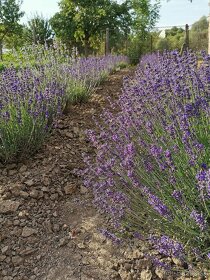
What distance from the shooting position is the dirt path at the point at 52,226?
221cm

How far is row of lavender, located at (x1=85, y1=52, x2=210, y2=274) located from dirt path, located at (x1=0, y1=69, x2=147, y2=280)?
18cm

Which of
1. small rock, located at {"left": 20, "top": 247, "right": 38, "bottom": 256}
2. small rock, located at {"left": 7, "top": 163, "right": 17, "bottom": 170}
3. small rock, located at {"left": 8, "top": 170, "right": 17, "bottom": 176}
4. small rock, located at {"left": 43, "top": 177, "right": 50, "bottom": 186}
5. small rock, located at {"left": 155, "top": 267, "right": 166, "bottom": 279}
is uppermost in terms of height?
small rock, located at {"left": 7, "top": 163, "right": 17, "bottom": 170}

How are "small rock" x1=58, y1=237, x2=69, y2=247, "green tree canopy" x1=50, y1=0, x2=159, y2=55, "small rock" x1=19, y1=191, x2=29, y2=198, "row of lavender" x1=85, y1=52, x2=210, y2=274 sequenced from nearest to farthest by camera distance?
1. "row of lavender" x1=85, y1=52, x2=210, y2=274
2. "small rock" x1=58, y1=237, x2=69, y2=247
3. "small rock" x1=19, y1=191, x2=29, y2=198
4. "green tree canopy" x1=50, y1=0, x2=159, y2=55

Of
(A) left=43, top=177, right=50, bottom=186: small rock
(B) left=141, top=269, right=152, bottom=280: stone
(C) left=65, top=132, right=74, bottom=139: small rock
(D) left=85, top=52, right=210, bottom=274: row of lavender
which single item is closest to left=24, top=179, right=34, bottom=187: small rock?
(A) left=43, top=177, right=50, bottom=186: small rock

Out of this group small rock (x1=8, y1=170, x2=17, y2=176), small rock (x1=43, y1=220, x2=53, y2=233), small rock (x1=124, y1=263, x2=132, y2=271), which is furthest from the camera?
small rock (x1=8, y1=170, x2=17, y2=176)

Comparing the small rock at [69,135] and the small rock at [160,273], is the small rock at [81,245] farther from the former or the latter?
the small rock at [69,135]

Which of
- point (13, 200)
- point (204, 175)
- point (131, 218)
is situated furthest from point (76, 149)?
point (204, 175)

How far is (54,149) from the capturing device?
3.60 m

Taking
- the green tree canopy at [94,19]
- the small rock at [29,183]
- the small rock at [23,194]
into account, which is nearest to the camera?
the small rock at [23,194]

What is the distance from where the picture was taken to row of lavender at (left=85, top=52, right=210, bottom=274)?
5.97 feet

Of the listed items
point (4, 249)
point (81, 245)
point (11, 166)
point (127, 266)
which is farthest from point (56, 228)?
Answer: point (11, 166)

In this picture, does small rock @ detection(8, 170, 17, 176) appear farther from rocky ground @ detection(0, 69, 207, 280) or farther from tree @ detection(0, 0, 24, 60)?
tree @ detection(0, 0, 24, 60)

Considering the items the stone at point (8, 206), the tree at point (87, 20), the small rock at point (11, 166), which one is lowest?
the stone at point (8, 206)

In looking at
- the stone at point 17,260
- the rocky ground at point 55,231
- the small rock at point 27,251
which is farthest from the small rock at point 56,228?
the stone at point 17,260
